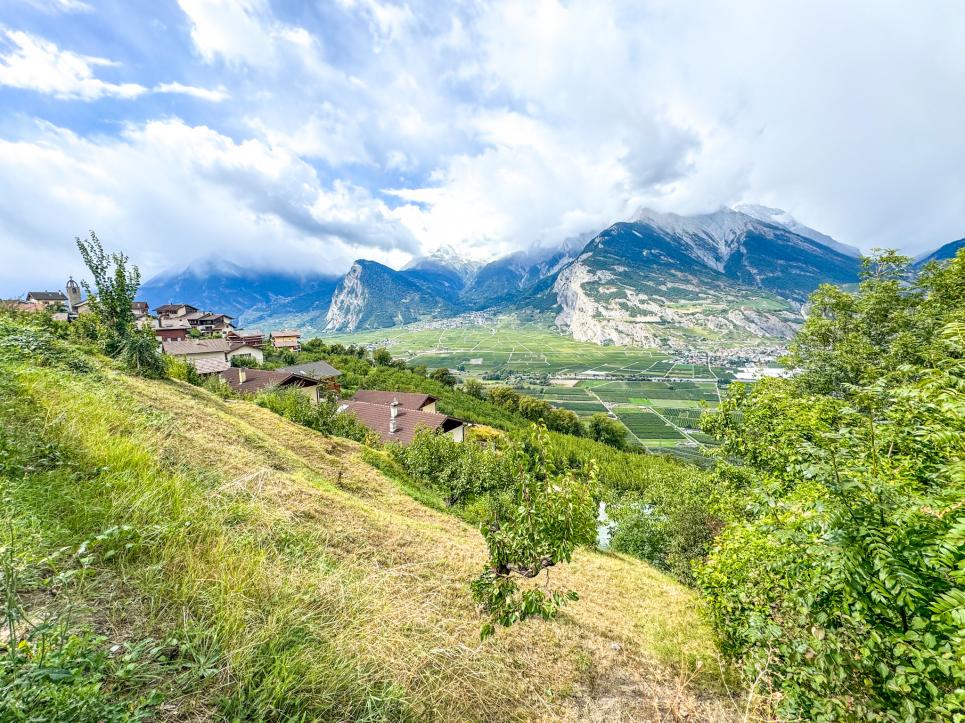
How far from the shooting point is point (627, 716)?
4145 millimetres

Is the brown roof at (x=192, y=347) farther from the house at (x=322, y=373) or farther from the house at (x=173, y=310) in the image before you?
the house at (x=173, y=310)

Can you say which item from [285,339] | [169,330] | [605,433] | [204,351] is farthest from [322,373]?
[605,433]

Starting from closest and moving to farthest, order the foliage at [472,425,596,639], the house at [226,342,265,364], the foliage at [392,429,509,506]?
1. the foliage at [472,425,596,639]
2. the foliage at [392,429,509,506]
3. the house at [226,342,265,364]

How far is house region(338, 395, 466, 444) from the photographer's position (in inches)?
1239

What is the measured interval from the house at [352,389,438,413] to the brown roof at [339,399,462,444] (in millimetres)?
3578

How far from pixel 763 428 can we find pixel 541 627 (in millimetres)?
8284

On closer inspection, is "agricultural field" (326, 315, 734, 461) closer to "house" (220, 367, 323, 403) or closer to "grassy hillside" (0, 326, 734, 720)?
"house" (220, 367, 323, 403)

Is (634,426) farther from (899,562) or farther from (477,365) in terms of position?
(899,562)

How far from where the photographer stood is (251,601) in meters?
3.19

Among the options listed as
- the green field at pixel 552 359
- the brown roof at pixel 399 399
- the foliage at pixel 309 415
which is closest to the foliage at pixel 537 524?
the foliage at pixel 309 415

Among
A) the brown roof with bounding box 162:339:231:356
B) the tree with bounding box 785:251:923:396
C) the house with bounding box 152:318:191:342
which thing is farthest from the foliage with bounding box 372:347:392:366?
the tree with bounding box 785:251:923:396

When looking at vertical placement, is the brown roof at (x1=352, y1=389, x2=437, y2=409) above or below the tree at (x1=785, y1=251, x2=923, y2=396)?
below

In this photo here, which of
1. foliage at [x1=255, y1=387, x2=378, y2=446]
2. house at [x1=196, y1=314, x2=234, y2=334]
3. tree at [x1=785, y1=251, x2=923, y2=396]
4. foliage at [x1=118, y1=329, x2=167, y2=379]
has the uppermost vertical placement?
house at [x1=196, y1=314, x2=234, y2=334]

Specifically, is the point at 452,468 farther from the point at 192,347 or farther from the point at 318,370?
the point at 192,347
